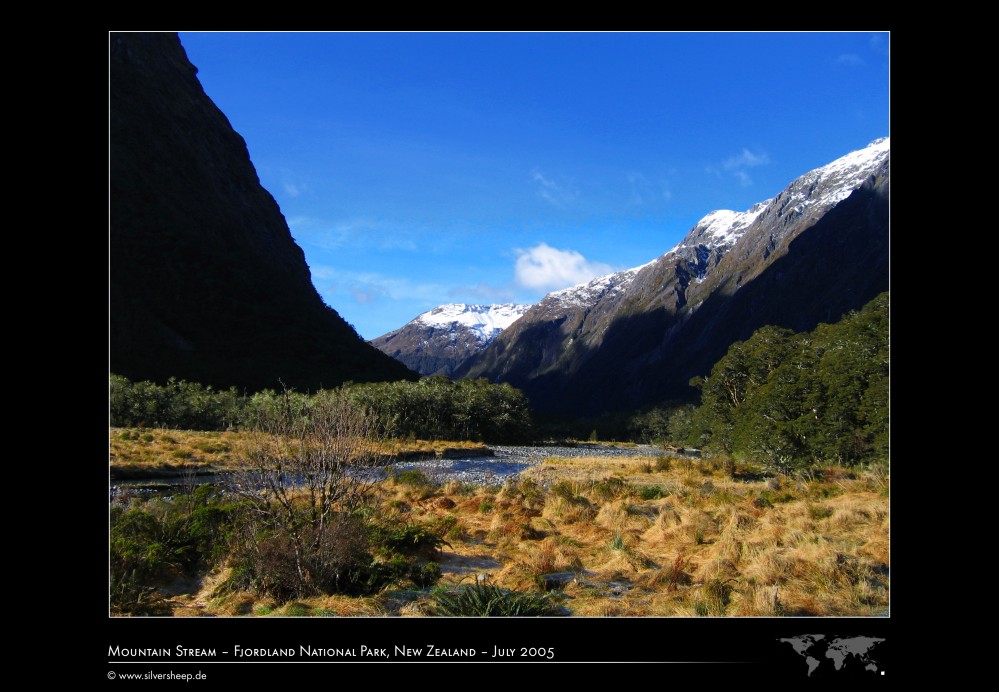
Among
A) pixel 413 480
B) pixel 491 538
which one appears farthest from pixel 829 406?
pixel 413 480

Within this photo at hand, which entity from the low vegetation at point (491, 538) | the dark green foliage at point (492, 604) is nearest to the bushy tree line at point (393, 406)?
the low vegetation at point (491, 538)

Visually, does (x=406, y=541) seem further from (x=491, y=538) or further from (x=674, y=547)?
(x=674, y=547)

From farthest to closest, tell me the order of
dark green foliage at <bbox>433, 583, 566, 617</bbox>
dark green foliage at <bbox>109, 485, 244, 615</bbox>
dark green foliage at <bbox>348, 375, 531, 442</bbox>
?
1. dark green foliage at <bbox>348, 375, 531, 442</bbox>
2. dark green foliage at <bbox>109, 485, 244, 615</bbox>
3. dark green foliage at <bbox>433, 583, 566, 617</bbox>

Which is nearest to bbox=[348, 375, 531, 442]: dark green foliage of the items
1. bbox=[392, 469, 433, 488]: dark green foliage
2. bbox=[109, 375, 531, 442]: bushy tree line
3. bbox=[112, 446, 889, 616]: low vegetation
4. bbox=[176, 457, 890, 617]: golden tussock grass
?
bbox=[109, 375, 531, 442]: bushy tree line

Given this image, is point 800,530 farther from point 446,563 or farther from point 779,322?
point 779,322

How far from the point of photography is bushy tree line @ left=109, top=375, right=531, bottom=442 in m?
42.4

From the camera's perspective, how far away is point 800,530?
8.73 metres

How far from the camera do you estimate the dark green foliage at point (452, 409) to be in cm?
5334

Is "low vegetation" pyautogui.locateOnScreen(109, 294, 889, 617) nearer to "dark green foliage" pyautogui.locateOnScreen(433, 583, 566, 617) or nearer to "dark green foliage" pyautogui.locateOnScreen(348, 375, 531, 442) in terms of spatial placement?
"dark green foliage" pyautogui.locateOnScreen(433, 583, 566, 617)

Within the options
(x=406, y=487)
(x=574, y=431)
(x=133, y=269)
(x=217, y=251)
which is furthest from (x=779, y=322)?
(x=406, y=487)

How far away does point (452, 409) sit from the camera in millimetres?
Result: 57688

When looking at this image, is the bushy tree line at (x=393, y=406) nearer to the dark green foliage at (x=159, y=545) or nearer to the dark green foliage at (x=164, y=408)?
the dark green foliage at (x=164, y=408)
